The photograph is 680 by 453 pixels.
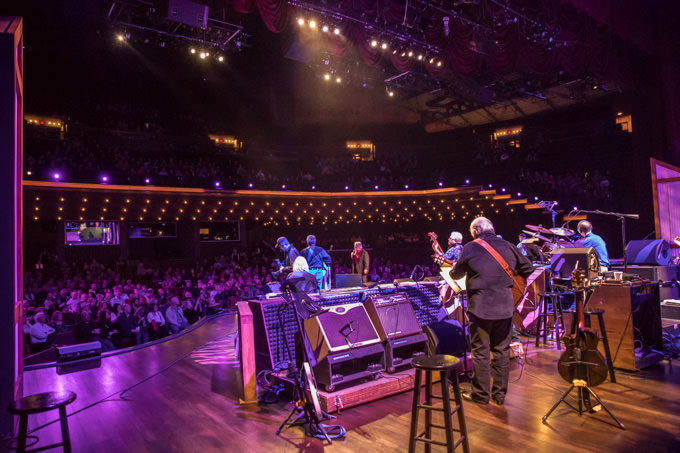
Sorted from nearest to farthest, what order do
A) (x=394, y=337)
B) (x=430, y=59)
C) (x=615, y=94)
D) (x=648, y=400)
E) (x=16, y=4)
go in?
(x=648, y=400) → (x=394, y=337) → (x=430, y=59) → (x=16, y=4) → (x=615, y=94)

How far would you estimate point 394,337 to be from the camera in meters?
3.74

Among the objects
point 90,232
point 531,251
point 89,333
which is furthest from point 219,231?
point 531,251

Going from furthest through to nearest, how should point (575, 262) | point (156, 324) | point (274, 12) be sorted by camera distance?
point (156, 324) < point (274, 12) < point (575, 262)

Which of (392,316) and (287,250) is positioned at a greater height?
(287,250)

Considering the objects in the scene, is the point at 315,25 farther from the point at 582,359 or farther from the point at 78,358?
the point at 582,359

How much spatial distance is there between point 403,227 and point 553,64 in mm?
10473

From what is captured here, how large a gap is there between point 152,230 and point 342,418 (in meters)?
15.0

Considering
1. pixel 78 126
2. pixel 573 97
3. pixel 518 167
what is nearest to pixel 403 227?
pixel 518 167

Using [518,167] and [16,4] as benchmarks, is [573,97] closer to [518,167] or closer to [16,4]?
[518,167]

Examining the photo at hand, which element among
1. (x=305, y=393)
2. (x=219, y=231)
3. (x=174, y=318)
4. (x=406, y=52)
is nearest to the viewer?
(x=305, y=393)

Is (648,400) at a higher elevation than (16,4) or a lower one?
lower

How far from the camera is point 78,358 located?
16.1 ft

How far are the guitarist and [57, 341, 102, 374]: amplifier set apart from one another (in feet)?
13.6

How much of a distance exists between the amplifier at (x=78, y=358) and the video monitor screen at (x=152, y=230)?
11.8 meters
